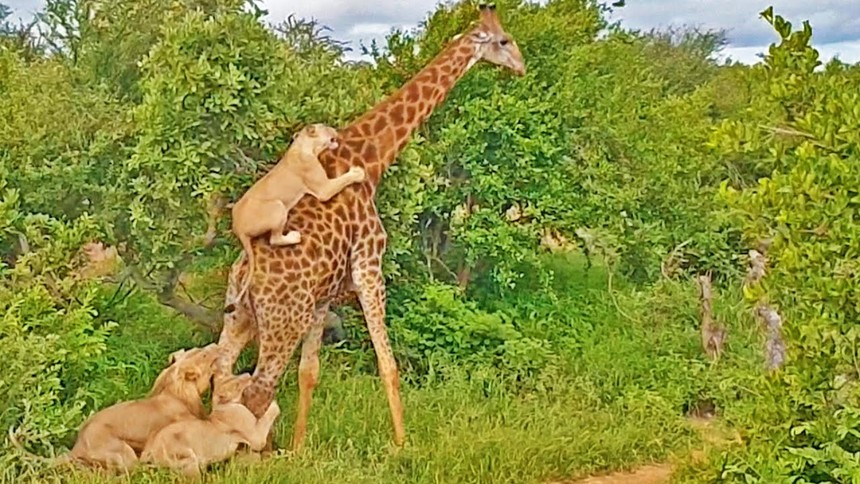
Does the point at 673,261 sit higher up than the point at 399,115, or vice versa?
the point at 399,115

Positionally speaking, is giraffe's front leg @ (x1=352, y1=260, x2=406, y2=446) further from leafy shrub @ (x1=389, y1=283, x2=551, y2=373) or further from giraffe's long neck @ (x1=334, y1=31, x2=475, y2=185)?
leafy shrub @ (x1=389, y1=283, x2=551, y2=373)

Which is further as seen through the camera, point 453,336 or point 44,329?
point 453,336

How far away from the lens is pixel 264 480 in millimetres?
3002

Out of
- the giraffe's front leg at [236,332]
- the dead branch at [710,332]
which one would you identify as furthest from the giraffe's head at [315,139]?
the dead branch at [710,332]

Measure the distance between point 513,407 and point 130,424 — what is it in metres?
1.46

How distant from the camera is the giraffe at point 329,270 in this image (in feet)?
11.0

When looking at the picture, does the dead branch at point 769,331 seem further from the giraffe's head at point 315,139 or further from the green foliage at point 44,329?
the green foliage at point 44,329

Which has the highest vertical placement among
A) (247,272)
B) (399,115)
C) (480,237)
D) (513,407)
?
(399,115)

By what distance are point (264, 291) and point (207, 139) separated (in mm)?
775

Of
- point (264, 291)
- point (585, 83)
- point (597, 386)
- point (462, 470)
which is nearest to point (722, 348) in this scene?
point (597, 386)

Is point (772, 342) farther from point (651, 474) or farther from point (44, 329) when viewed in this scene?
point (44, 329)

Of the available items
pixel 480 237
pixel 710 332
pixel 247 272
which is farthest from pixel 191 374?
pixel 710 332

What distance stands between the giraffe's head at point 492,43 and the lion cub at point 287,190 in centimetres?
73

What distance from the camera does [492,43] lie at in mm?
3955
